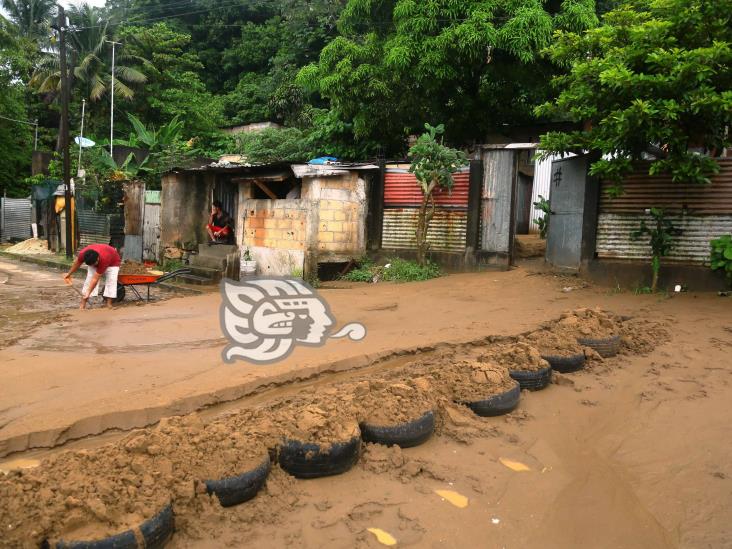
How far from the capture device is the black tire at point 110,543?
2.32 meters

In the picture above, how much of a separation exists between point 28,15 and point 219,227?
29.8m

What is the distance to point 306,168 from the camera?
11648 millimetres

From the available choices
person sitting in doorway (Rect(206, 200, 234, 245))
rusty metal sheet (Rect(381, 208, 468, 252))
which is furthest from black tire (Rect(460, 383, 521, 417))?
person sitting in doorway (Rect(206, 200, 234, 245))

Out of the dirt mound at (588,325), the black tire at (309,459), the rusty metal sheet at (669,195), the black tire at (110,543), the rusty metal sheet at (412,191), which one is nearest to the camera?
the black tire at (110,543)

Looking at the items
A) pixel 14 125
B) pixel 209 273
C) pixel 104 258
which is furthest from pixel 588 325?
pixel 14 125

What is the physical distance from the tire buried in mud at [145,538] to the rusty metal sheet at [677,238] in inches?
327

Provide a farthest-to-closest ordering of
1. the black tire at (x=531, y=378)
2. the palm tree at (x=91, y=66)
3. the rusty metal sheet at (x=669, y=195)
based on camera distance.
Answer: the palm tree at (x=91, y=66)
the rusty metal sheet at (x=669, y=195)
the black tire at (x=531, y=378)

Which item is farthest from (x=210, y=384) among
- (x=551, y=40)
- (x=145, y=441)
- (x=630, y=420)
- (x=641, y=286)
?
(x=551, y=40)

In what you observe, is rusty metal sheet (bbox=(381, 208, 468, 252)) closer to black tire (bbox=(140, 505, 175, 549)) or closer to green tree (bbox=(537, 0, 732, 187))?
green tree (bbox=(537, 0, 732, 187))

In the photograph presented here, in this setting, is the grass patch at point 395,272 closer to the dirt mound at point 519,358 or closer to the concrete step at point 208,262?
the concrete step at point 208,262

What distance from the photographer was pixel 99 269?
888 cm

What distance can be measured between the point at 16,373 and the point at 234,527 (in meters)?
3.32

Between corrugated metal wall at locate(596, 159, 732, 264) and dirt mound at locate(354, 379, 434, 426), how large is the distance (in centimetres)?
628

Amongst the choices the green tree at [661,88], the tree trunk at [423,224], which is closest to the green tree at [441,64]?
the tree trunk at [423,224]
